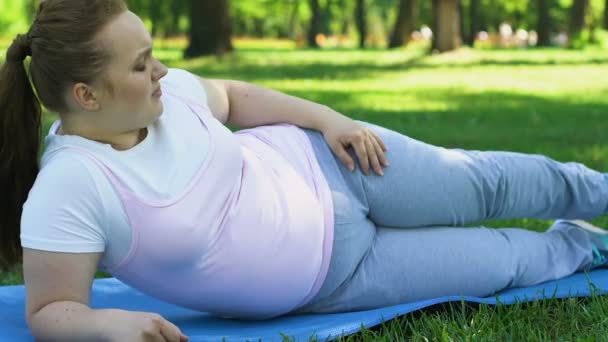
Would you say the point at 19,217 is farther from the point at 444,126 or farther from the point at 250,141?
the point at 444,126

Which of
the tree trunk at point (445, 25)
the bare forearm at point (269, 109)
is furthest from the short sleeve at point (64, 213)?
the tree trunk at point (445, 25)

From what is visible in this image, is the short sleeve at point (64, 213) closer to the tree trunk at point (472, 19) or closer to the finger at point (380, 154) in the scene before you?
the finger at point (380, 154)

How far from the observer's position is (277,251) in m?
2.57

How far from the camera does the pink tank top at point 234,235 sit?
2.38m

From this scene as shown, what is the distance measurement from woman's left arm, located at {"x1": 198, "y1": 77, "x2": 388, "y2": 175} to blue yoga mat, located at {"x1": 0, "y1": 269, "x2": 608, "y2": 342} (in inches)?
18.3

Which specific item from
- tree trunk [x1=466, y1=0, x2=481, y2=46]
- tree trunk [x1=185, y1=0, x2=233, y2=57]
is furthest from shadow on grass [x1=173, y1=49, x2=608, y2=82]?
tree trunk [x1=466, y1=0, x2=481, y2=46]

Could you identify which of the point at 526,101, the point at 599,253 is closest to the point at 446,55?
the point at 526,101

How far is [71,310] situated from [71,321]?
0.03 metres

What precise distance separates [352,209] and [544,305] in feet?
1.92

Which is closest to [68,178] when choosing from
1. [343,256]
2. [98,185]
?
[98,185]

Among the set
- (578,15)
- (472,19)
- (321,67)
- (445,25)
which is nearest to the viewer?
(321,67)

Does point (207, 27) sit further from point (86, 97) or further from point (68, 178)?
point (68, 178)

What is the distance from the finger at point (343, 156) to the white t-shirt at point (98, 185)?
17.3 inches

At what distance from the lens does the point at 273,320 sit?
8.85 feet
